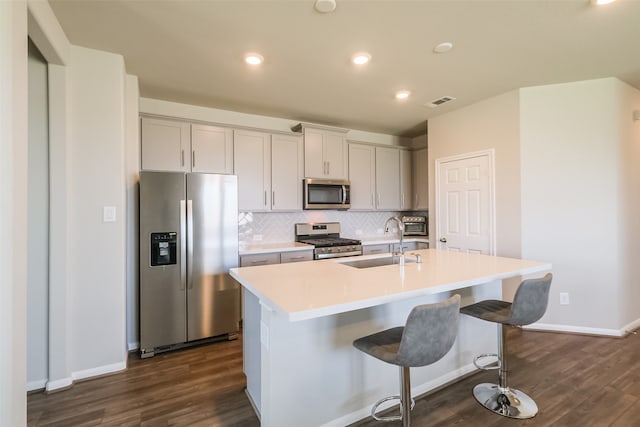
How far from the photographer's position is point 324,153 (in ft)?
14.2

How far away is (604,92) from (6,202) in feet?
15.5

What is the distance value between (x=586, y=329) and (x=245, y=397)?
11.4ft

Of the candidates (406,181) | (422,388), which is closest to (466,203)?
(406,181)

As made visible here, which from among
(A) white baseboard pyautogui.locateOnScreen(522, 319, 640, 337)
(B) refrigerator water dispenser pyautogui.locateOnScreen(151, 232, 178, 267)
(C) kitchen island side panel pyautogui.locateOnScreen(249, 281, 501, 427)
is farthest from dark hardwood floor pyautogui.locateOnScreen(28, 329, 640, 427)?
(B) refrigerator water dispenser pyautogui.locateOnScreen(151, 232, 178, 267)

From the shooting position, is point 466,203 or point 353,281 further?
point 466,203

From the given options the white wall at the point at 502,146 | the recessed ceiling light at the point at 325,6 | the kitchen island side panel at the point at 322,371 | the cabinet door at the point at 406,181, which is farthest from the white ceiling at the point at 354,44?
the kitchen island side panel at the point at 322,371

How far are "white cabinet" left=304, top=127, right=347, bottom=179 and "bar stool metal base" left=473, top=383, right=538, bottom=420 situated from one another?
9.88 feet

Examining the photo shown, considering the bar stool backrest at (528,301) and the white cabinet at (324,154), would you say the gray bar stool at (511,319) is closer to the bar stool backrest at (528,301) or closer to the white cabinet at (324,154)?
the bar stool backrest at (528,301)

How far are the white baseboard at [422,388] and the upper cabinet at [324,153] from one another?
280 cm

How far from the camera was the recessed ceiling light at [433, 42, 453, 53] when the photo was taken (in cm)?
240

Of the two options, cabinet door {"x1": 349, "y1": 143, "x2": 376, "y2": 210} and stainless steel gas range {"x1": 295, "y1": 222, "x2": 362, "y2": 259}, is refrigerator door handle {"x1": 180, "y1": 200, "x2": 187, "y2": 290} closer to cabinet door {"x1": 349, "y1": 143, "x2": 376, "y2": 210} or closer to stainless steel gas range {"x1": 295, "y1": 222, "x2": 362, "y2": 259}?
stainless steel gas range {"x1": 295, "y1": 222, "x2": 362, "y2": 259}

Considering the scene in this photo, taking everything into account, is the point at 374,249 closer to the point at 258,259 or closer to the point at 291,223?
the point at 291,223

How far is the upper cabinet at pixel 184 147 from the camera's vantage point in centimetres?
329

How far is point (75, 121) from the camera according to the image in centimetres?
237
